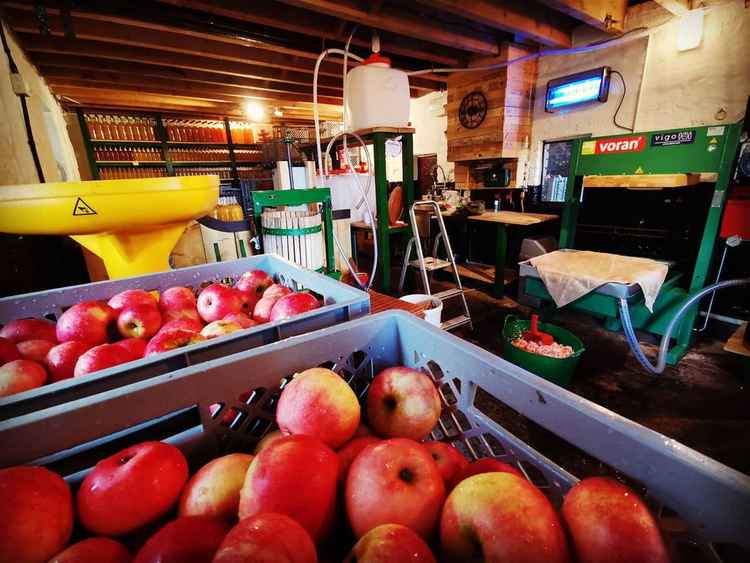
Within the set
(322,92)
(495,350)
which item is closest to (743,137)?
(495,350)

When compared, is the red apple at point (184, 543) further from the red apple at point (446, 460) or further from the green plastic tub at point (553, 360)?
the green plastic tub at point (553, 360)

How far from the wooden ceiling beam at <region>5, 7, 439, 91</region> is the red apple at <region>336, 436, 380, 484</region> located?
3724mm

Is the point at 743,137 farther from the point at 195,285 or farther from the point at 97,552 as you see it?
the point at 97,552

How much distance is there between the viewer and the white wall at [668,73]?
2.67 meters

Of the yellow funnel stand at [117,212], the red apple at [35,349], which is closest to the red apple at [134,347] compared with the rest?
the red apple at [35,349]

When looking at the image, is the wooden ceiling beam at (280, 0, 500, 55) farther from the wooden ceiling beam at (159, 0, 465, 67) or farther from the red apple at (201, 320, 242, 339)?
the red apple at (201, 320, 242, 339)

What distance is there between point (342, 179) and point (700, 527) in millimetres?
3485

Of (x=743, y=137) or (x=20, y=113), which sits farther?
(x=20, y=113)

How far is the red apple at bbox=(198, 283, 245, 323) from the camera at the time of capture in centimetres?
90

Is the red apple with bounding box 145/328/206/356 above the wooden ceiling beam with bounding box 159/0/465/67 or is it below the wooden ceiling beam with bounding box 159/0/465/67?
below

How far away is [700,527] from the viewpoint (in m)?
0.33

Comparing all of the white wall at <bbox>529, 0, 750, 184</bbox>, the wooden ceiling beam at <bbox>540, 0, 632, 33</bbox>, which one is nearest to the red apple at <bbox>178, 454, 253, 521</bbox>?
the wooden ceiling beam at <bbox>540, 0, 632, 33</bbox>

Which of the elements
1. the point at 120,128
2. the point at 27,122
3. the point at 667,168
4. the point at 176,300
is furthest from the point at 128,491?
the point at 120,128

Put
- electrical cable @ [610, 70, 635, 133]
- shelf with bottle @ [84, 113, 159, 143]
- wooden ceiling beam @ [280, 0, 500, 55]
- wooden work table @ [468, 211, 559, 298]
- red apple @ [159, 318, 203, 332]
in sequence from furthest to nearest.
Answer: shelf with bottle @ [84, 113, 159, 143] → wooden work table @ [468, 211, 559, 298] → electrical cable @ [610, 70, 635, 133] → wooden ceiling beam @ [280, 0, 500, 55] → red apple @ [159, 318, 203, 332]
